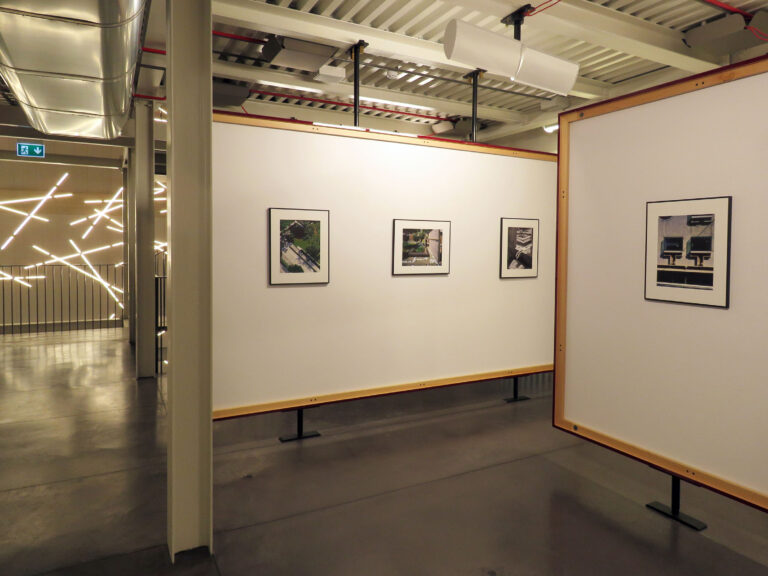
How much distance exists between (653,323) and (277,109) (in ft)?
23.5

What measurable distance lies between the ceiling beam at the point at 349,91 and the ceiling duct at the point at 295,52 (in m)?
0.72

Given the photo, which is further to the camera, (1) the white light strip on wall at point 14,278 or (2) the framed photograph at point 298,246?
(1) the white light strip on wall at point 14,278

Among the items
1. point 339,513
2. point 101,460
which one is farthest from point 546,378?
point 101,460

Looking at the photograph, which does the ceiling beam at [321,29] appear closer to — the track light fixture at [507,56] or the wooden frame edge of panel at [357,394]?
the track light fixture at [507,56]

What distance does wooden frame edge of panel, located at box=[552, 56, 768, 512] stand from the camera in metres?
2.99

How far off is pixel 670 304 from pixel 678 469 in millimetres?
1050

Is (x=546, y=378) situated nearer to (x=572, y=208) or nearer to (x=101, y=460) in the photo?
(x=572, y=208)

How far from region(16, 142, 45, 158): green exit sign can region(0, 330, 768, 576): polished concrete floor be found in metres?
6.31

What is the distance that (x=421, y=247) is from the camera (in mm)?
5570

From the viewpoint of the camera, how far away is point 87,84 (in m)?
4.47

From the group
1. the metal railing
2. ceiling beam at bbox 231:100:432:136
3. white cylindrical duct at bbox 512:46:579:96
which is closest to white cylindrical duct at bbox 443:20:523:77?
white cylindrical duct at bbox 512:46:579:96

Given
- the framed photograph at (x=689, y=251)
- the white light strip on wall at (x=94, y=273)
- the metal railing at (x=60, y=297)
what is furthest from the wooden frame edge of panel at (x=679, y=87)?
the white light strip on wall at (x=94, y=273)

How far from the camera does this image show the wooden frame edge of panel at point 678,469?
2986 millimetres

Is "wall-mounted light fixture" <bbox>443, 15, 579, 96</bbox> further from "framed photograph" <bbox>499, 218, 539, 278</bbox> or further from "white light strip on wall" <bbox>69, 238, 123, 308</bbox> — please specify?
"white light strip on wall" <bbox>69, 238, 123, 308</bbox>
